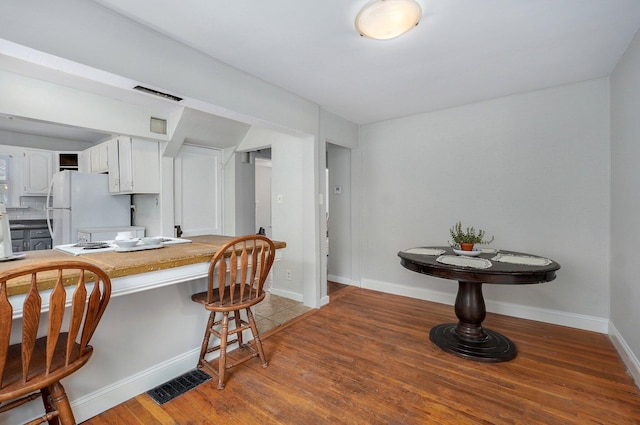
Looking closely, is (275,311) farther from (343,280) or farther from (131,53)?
(131,53)

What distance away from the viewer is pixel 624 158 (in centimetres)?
219

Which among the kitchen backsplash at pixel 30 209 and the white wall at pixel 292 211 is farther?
the kitchen backsplash at pixel 30 209

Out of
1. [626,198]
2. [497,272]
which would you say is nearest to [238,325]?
[497,272]

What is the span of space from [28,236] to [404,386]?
17.8ft

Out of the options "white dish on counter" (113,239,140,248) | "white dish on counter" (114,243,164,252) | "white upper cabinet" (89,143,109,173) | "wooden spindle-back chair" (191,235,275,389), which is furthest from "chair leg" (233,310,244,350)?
"white upper cabinet" (89,143,109,173)

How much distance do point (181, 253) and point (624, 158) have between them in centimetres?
323

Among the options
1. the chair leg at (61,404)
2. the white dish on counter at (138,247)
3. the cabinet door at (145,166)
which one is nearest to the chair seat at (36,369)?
the chair leg at (61,404)

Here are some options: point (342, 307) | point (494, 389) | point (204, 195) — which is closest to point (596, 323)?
point (494, 389)

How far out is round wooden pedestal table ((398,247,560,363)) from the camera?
6.47 ft

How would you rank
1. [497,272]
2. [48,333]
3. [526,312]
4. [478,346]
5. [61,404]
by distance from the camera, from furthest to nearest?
[526,312]
[478,346]
[497,272]
[61,404]
[48,333]

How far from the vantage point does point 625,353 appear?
6.86 ft

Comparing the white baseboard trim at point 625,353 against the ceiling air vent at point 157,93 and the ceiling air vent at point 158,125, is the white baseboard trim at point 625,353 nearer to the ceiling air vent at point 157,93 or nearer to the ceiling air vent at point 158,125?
the ceiling air vent at point 157,93

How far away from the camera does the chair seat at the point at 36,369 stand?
998 mm

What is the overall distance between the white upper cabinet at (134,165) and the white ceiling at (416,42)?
199cm
